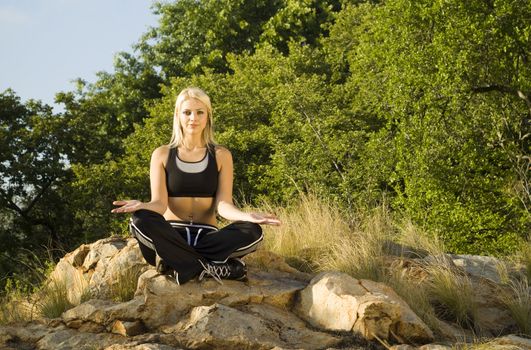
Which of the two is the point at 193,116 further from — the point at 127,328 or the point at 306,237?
the point at 306,237

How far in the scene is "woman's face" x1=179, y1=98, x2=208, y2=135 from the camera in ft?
24.2

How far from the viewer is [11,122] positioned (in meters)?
28.0

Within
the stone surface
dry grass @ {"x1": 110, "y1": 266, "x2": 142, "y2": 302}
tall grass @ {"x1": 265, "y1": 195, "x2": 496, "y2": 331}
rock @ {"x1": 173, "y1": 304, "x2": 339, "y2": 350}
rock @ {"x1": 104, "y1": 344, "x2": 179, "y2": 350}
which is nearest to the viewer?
rock @ {"x1": 104, "y1": 344, "x2": 179, "y2": 350}

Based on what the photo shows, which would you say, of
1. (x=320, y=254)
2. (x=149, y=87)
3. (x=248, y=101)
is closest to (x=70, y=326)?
(x=320, y=254)

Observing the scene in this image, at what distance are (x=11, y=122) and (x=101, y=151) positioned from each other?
3088 mm

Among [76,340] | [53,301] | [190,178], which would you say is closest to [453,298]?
[190,178]

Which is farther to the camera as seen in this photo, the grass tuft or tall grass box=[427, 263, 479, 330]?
tall grass box=[427, 263, 479, 330]

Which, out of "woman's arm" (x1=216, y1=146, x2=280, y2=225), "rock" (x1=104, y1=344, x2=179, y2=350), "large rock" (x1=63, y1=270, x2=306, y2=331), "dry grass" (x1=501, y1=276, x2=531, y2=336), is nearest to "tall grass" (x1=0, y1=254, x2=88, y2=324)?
"large rock" (x1=63, y1=270, x2=306, y2=331)

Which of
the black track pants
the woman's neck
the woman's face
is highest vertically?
the woman's face

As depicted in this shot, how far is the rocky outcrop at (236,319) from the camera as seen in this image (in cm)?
Answer: 649

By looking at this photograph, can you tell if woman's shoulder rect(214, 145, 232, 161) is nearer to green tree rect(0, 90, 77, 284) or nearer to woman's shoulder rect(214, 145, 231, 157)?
woman's shoulder rect(214, 145, 231, 157)

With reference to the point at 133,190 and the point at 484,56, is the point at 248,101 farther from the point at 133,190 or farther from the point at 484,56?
the point at 484,56

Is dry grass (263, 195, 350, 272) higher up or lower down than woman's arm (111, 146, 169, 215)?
lower down

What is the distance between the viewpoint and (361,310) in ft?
22.4
